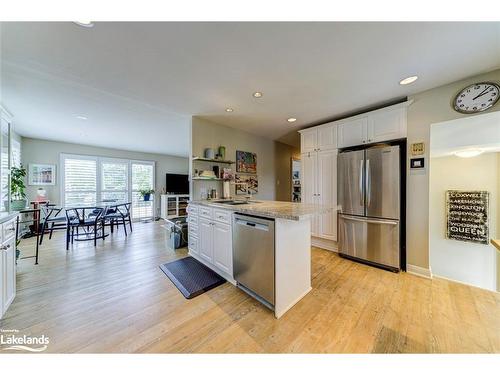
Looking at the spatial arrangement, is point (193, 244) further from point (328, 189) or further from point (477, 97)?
point (477, 97)

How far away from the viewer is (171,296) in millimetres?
1891

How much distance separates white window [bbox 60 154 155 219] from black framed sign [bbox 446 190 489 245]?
793 cm

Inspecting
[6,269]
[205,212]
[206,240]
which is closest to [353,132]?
[205,212]

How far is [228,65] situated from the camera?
5.69ft

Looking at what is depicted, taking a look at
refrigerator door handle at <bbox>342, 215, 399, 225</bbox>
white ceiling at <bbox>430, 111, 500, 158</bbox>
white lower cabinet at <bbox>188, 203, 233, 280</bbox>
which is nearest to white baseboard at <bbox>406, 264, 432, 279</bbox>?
refrigerator door handle at <bbox>342, 215, 399, 225</bbox>

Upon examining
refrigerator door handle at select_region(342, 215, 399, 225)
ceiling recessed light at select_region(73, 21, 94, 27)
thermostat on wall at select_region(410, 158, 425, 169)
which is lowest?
refrigerator door handle at select_region(342, 215, 399, 225)

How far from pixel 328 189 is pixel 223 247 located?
6.99 feet

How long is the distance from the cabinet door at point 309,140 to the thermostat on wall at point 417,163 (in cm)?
143

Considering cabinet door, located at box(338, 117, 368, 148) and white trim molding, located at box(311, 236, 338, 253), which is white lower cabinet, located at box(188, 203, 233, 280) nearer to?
white trim molding, located at box(311, 236, 338, 253)

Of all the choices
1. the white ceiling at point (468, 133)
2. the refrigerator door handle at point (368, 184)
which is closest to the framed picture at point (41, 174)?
the refrigerator door handle at point (368, 184)

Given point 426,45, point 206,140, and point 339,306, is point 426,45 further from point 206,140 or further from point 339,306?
point 206,140

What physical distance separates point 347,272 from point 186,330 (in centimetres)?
214

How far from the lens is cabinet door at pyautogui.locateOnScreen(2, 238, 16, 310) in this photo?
158 centimetres

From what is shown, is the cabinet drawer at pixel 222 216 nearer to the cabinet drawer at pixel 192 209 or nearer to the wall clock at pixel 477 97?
the cabinet drawer at pixel 192 209
